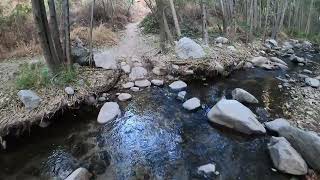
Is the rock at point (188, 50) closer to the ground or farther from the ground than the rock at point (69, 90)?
farther from the ground

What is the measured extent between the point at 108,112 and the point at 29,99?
1.50 meters

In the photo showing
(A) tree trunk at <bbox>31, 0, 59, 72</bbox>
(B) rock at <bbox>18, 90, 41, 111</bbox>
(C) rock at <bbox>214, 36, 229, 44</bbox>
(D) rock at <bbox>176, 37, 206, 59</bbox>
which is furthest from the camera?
(C) rock at <bbox>214, 36, 229, 44</bbox>

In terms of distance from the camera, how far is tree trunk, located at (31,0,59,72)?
18.3 feet

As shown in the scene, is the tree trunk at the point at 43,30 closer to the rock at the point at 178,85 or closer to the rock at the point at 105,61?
the rock at the point at 105,61

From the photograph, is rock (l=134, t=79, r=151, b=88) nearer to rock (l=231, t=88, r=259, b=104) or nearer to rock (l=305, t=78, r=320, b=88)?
rock (l=231, t=88, r=259, b=104)

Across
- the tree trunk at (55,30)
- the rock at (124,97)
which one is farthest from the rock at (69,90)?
the rock at (124,97)

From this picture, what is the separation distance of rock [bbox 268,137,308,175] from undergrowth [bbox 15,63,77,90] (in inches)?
167

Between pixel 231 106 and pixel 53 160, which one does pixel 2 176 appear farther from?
pixel 231 106

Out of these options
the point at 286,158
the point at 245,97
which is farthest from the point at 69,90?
the point at 286,158

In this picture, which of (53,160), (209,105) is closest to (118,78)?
(209,105)

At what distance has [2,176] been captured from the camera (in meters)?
4.30

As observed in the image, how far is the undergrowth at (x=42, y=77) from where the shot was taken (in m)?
5.83

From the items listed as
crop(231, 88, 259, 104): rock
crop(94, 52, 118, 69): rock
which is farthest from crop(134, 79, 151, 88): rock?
crop(231, 88, 259, 104): rock

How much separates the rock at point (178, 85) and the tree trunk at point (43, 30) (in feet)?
8.82
